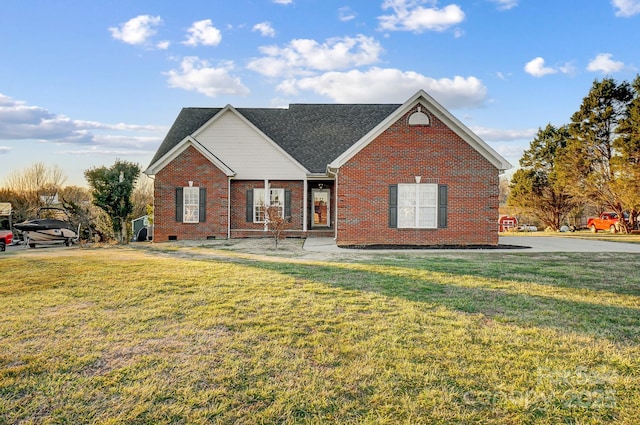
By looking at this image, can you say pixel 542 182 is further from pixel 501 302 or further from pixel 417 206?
pixel 501 302

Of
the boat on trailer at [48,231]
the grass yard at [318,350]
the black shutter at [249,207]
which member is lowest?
the grass yard at [318,350]

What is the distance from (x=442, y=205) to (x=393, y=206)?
A: 1.86m

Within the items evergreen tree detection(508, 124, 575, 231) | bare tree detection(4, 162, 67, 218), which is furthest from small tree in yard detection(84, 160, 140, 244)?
evergreen tree detection(508, 124, 575, 231)

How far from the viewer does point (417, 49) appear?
695 inches

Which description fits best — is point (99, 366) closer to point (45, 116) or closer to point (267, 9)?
point (267, 9)

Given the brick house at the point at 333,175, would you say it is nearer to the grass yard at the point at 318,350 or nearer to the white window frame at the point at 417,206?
the white window frame at the point at 417,206

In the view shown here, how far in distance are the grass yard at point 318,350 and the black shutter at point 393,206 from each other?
23.2ft

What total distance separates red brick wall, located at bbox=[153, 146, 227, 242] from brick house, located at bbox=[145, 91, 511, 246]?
0.05m

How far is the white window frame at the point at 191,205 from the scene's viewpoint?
710 inches

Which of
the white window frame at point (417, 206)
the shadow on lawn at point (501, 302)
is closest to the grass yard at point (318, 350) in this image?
the shadow on lawn at point (501, 302)

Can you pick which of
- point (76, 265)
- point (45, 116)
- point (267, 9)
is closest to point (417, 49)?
point (267, 9)

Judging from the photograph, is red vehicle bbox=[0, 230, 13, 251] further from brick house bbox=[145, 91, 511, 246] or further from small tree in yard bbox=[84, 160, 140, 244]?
brick house bbox=[145, 91, 511, 246]

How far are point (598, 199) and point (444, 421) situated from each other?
33028 millimetres

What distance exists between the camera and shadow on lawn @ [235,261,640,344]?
495cm
